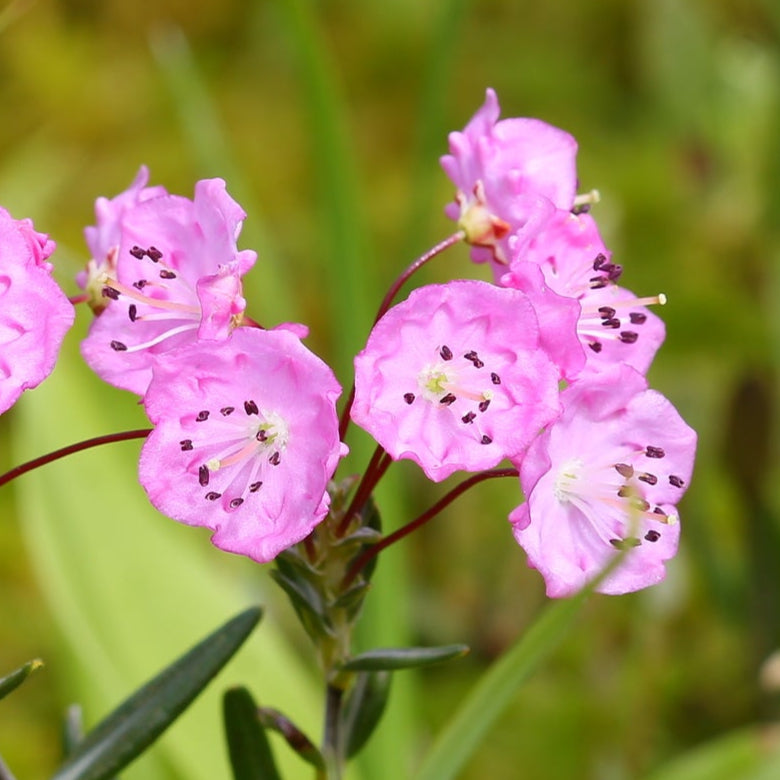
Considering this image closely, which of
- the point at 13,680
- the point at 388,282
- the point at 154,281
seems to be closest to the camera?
the point at 13,680

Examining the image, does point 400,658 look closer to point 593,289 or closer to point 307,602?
point 307,602

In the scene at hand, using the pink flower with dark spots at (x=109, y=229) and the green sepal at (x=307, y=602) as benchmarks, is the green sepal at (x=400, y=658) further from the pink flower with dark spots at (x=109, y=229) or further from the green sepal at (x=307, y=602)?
the pink flower with dark spots at (x=109, y=229)

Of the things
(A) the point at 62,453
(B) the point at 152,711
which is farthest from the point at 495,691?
(A) the point at 62,453

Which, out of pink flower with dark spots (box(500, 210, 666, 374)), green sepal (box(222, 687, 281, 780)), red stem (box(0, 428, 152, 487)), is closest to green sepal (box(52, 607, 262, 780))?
green sepal (box(222, 687, 281, 780))

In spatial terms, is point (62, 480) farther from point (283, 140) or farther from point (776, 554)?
point (283, 140)

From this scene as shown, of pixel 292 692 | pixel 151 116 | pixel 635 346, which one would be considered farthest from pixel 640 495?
pixel 151 116

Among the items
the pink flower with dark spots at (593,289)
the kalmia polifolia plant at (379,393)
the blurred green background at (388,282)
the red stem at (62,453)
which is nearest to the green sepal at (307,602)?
the kalmia polifolia plant at (379,393)

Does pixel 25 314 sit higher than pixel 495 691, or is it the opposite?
pixel 25 314
